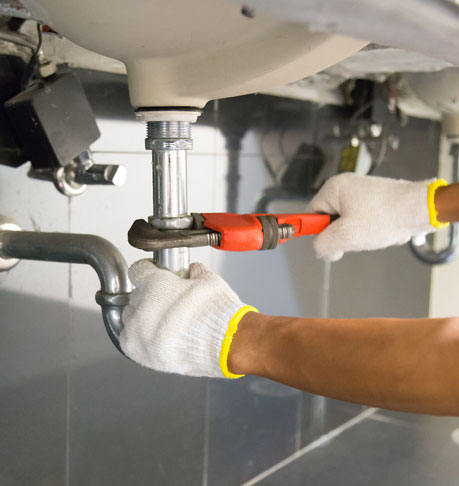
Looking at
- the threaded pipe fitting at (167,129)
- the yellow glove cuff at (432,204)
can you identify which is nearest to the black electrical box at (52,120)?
the threaded pipe fitting at (167,129)

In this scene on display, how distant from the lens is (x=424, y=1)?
36cm

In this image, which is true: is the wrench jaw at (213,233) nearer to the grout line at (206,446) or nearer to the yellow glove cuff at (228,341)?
the yellow glove cuff at (228,341)

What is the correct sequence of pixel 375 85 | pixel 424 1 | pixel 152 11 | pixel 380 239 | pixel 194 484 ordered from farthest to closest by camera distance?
1. pixel 375 85
2. pixel 194 484
3. pixel 380 239
4. pixel 152 11
5. pixel 424 1

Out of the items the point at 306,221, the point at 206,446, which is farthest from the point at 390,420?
the point at 306,221

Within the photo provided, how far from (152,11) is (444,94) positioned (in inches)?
37.3

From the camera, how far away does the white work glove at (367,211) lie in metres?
0.77

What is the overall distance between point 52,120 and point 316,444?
1.16 metres

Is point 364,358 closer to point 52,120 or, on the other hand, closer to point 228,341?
point 228,341

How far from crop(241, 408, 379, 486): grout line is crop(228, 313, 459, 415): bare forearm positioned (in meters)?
0.92

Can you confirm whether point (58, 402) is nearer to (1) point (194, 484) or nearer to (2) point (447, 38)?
(1) point (194, 484)

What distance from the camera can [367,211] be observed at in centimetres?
79

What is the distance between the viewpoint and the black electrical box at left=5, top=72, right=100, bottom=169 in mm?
722

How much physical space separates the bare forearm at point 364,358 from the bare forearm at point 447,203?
0.38 metres

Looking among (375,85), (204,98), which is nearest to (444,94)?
(375,85)
